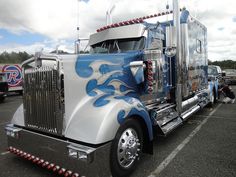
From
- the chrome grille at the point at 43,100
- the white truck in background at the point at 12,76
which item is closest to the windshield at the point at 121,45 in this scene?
the chrome grille at the point at 43,100

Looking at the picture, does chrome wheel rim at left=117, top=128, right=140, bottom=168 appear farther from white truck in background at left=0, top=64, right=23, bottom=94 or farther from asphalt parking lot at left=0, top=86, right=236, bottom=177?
white truck in background at left=0, top=64, right=23, bottom=94

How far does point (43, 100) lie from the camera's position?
330cm

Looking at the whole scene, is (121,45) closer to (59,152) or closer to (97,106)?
(97,106)

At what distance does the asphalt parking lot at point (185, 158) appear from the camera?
11.5ft

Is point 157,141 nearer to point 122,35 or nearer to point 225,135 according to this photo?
point 225,135

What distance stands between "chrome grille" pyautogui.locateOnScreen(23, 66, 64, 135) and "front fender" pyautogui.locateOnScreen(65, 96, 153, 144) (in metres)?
0.24

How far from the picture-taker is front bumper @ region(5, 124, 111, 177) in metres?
2.79

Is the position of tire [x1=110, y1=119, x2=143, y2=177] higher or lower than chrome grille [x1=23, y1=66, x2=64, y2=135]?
lower

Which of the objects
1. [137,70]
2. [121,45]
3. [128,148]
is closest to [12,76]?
[121,45]

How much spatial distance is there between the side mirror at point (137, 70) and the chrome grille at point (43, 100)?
4.35 feet

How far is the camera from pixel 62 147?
2986 millimetres

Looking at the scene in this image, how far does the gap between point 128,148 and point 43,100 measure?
55.3 inches

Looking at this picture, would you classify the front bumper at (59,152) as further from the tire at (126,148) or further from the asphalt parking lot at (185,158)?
the asphalt parking lot at (185,158)

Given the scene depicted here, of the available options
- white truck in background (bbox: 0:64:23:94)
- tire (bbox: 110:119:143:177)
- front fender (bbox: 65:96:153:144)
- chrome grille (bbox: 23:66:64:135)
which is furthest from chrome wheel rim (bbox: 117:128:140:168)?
white truck in background (bbox: 0:64:23:94)
